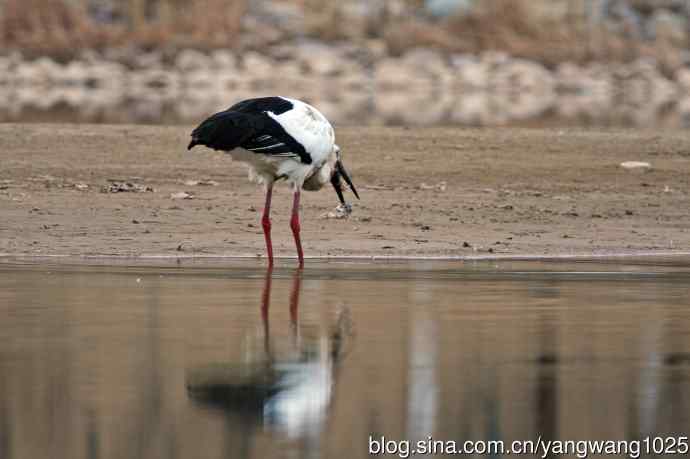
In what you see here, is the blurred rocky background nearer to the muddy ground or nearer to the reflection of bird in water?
the muddy ground

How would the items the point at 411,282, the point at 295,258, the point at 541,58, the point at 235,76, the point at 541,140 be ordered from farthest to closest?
the point at 541,58 < the point at 235,76 < the point at 541,140 < the point at 295,258 < the point at 411,282

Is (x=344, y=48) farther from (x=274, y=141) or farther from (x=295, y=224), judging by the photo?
(x=274, y=141)

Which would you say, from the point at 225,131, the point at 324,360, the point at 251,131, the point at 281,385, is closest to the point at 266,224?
the point at 251,131

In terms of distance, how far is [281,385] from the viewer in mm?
7395

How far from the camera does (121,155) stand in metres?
20.0

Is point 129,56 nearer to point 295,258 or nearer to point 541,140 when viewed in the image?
point 541,140

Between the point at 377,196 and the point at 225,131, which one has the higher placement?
the point at 225,131

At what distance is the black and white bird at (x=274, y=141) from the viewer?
12875mm

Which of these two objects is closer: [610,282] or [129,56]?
[610,282]

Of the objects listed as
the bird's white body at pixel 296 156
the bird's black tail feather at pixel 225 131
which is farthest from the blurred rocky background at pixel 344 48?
the bird's black tail feather at pixel 225 131

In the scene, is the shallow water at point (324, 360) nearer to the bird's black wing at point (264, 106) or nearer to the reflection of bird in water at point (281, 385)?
the reflection of bird in water at point (281, 385)

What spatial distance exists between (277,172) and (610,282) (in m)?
3.22

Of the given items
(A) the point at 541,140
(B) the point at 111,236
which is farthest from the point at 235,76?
(B) the point at 111,236

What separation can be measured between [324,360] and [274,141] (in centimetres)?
527
